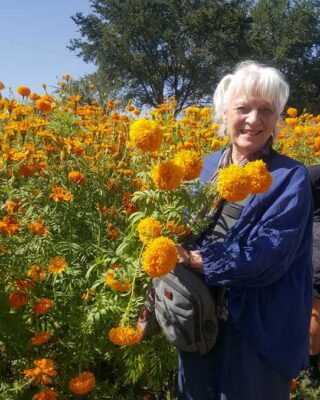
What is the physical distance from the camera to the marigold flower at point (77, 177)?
236 centimetres

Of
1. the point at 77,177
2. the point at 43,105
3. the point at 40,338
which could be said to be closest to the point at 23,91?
the point at 43,105

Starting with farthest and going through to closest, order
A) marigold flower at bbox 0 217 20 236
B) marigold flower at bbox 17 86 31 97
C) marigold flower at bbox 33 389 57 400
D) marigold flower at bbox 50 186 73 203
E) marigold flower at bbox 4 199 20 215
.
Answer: marigold flower at bbox 17 86 31 97
marigold flower at bbox 50 186 73 203
marigold flower at bbox 4 199 20 215
marigold flower at bbox 0 217 20 236
marigold flower at bbox 33 389 57 400

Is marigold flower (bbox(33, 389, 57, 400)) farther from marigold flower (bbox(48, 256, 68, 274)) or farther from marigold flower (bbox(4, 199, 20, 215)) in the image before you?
marigold flower (bbox(4, 199, 20, 215))

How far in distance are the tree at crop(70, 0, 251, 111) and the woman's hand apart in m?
29.5


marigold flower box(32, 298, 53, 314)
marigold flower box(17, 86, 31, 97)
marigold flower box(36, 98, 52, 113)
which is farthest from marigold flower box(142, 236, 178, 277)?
marigold flower box(17, 86, 31, 97)

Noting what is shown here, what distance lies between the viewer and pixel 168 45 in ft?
105

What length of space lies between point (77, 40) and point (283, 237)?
113ft

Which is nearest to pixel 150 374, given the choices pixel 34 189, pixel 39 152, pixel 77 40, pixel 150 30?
pixel 34 189

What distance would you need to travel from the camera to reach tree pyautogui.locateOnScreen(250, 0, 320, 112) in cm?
3173

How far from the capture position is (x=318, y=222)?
2578mm

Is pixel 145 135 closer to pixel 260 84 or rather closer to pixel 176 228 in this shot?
pixel 176 228

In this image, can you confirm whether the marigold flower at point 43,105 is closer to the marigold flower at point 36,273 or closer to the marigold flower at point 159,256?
the marigold flower at point 36,273

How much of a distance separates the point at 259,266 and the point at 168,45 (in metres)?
32.1

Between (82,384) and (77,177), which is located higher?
(77,177)
